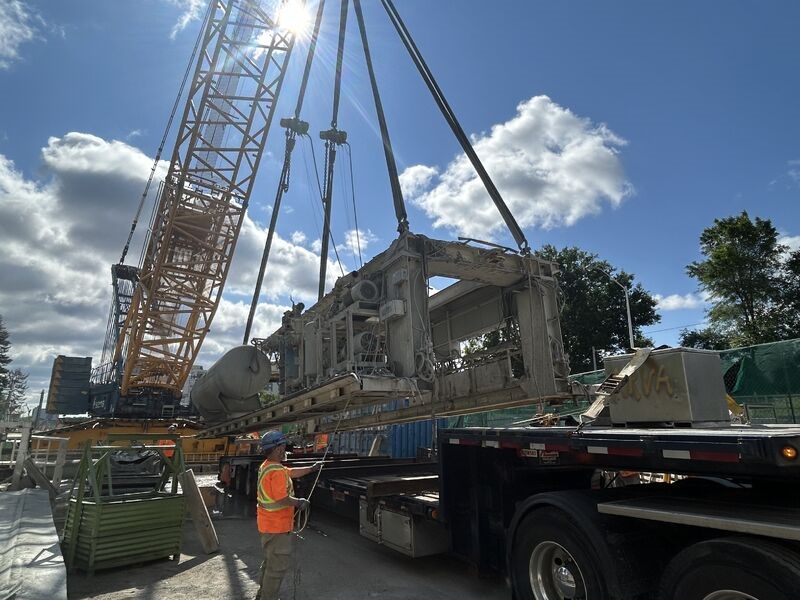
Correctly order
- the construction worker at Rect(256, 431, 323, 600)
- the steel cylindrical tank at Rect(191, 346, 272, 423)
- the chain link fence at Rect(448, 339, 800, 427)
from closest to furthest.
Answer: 1. the construction worker at Rect(256, 431, 323, 600)
2. the chain link fence at Rect(448, 339, 800, 427)
3. the steel cylindrical tank at Rect(191, 346, 272, 423)

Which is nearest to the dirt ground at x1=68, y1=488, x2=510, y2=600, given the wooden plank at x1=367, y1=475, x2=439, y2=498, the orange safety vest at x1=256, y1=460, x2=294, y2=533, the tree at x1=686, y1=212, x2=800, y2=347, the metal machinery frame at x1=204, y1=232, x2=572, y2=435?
the wooden plank at x1=367, y1=475, x2=439, y2=498

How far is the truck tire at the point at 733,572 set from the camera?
2623 millimetres

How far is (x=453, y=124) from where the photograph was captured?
957 cm

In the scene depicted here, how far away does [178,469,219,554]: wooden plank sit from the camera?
24.1 feet

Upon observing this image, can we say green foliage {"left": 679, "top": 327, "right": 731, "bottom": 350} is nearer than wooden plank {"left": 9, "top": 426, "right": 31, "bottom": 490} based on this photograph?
No

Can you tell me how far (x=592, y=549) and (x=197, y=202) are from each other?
62.5ft

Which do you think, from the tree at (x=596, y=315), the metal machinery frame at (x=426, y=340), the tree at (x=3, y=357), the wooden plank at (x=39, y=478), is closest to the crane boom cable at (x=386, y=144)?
the metal machinery frame at (x=426, y=340)

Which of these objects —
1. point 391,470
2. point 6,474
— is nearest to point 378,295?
point 391,470

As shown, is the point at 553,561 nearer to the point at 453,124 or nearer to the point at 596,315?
the point at 453,124

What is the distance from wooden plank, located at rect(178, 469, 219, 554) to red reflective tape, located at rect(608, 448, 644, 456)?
19.2 ft

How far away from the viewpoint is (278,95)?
19.2 meters

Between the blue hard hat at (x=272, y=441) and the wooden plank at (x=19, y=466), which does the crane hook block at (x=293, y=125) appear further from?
the blue hard hat at (x=272, y=441)

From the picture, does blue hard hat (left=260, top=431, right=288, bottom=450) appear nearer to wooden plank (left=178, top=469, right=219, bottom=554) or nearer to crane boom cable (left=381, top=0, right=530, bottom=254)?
wooden plank (left=178, top=469, right=219, bottom=554)

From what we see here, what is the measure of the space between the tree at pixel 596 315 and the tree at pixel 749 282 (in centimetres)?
461
